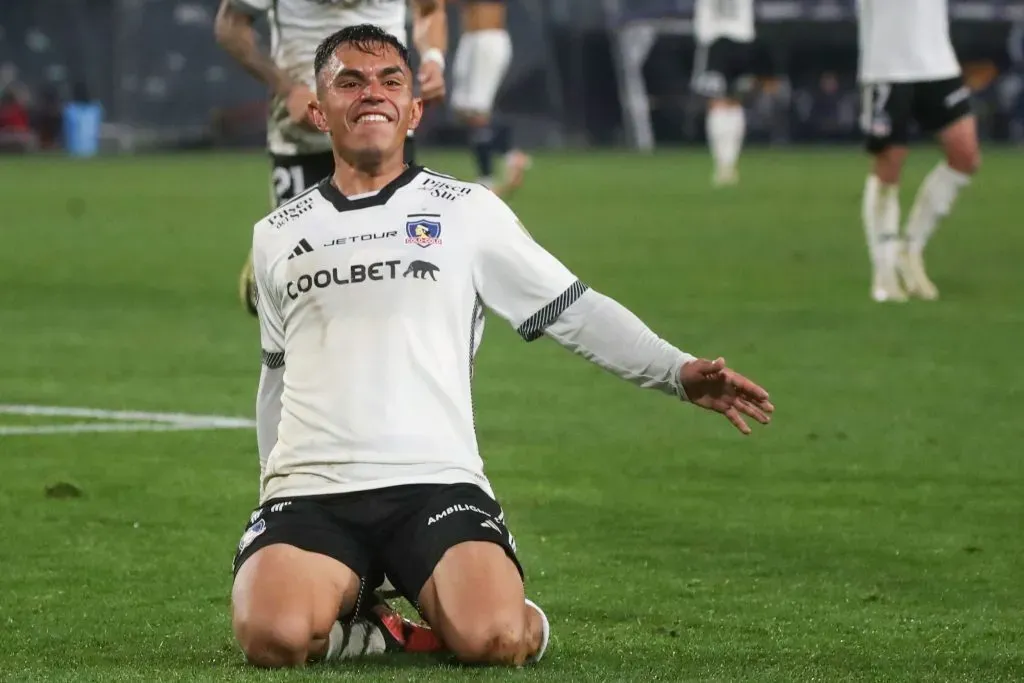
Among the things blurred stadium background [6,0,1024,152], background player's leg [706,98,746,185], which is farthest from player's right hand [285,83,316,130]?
blurred stadium background [6,0,1024,152]

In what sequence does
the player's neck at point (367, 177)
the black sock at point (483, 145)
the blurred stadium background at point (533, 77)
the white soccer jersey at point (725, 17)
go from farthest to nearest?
the blurred stadium background at point (533, 77) → the white soccer jersey at point (725, 17) → the black sock at point (483, 145) → the player's neck at point (367, 177)

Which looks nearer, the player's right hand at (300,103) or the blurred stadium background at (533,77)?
the player's right hand at (300,103)

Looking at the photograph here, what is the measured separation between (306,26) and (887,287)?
5.02m

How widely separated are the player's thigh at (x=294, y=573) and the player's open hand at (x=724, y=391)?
825mm

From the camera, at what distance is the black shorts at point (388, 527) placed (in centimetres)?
507

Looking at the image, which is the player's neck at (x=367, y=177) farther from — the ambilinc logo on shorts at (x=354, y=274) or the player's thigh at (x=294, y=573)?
the player's thigh at (x=294, y=573)

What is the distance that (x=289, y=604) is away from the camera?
489cm

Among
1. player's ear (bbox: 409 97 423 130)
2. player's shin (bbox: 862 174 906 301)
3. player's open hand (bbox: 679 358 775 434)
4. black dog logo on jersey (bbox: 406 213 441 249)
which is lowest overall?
player's shin (bbox: 862 174 906 301)

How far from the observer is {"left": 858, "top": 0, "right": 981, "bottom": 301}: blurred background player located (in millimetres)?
13000

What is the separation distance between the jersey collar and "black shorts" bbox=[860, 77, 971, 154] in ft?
26.1

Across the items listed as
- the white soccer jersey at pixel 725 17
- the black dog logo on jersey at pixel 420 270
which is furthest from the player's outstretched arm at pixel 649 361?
the white soccer jersey at pixel 725 17

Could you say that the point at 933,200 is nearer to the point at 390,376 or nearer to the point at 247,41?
the point at 247,41

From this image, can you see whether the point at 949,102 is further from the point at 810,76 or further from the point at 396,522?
the point at 810,76

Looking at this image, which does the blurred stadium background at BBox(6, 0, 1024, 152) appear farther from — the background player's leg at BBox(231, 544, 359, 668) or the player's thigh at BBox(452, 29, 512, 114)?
the background player's leg at BBox(231, 544, 359, 668)
